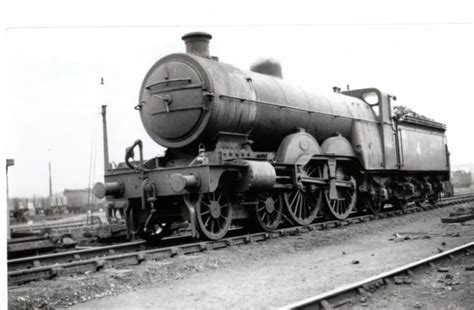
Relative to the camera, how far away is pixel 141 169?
358 inches

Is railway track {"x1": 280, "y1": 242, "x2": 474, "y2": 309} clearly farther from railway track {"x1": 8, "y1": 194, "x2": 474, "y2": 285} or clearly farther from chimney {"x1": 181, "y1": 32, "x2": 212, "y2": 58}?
chimney {"x1": 181, "y1": 32, "x2": 212, "y2": 58}

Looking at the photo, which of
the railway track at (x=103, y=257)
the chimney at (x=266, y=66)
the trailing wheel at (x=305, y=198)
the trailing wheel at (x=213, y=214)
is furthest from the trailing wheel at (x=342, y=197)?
the trailing wheel at (x=213, y=214)

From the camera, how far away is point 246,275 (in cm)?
647

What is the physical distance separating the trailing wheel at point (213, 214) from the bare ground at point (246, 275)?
63cm

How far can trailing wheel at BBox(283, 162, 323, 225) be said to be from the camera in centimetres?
1085

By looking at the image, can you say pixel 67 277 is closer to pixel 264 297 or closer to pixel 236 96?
pixel 264 297

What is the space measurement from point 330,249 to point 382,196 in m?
6.15

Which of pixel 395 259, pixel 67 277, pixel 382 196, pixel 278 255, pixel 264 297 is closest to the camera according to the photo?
pixel 264 297

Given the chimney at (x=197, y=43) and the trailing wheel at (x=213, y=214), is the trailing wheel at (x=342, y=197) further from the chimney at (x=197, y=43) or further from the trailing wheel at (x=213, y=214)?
the chimney at (x=197, y=43)

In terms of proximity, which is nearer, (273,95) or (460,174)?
(273,95)

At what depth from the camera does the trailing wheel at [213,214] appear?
28.5 feet

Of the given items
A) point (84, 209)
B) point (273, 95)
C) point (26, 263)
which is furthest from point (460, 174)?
point (26, 263)

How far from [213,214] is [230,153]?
1.17m

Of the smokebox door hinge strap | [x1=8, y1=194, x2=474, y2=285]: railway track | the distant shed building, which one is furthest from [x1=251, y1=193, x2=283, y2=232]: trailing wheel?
the distant shed building
